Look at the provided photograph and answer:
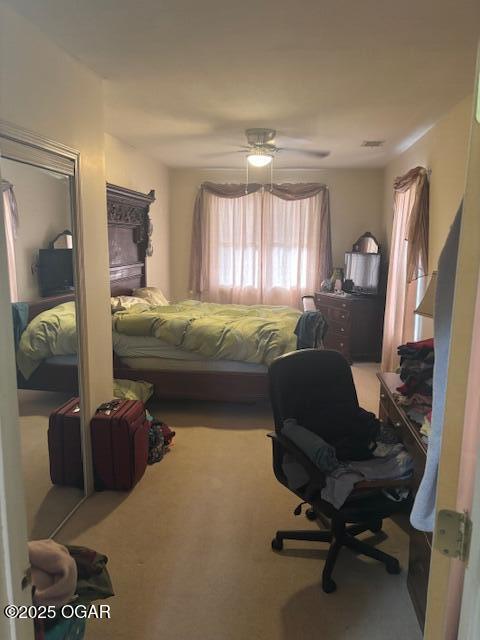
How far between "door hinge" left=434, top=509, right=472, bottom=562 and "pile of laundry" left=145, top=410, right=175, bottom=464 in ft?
8.32

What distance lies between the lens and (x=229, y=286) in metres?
6.69

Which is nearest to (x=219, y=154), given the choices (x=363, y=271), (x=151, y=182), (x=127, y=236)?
(x=151, y=182)

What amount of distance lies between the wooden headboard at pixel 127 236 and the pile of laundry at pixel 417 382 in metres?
3.20

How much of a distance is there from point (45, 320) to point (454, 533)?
2.15 m

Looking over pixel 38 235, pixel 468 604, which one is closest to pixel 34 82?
pixel 38 235

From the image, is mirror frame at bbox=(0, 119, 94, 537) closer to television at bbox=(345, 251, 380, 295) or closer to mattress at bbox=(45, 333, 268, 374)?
mattress at bbox=(45, 333, 268, 374)

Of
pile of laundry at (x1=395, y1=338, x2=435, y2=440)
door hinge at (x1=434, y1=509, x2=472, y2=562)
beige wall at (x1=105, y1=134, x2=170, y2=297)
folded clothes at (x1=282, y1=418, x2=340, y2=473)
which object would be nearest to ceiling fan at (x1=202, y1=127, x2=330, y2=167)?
beige wall at (x1=105, y1=134, x2=170, y2=297)

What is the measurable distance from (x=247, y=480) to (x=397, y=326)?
2.64 m

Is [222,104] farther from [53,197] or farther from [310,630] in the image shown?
[310,630]

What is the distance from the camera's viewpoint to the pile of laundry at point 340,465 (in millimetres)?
1895

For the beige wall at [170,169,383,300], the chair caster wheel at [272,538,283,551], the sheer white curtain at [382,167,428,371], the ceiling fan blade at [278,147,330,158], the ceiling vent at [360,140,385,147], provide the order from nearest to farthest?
the chair caster wheel at [272,538,283,551] → the sheer white curtain at [382,167,428,371] → the ceiling vent at [360,140,385,147] → the ceiling fan blade at [278,147,330,158] → the beige wall at [170,169,383,300]

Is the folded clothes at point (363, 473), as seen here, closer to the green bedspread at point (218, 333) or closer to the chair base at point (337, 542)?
the chair base at point (337, 542)

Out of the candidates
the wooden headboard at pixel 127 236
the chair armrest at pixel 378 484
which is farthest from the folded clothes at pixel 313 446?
the wooden headboard at pixel 127 236

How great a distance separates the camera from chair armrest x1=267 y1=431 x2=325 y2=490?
6.29 feet
